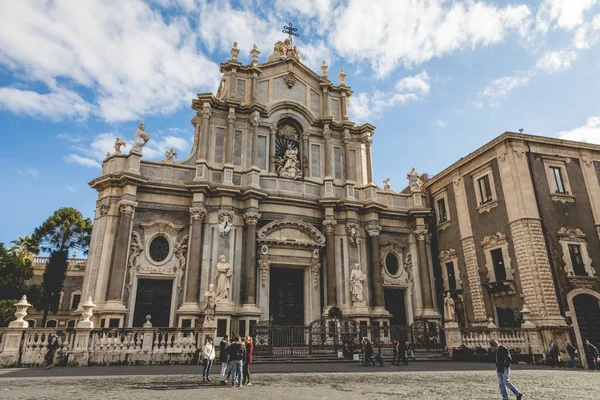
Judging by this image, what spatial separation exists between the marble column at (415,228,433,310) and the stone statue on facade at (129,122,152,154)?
644 inches

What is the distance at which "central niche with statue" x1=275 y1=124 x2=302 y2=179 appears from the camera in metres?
24.2

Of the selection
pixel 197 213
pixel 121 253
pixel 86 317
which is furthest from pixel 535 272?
pixel 121 253

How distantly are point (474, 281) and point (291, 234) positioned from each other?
1009cm

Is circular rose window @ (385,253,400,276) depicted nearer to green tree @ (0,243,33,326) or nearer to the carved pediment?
the carved pediment

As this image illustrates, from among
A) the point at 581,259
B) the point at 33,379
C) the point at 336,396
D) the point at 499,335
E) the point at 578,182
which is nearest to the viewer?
the point at 336,396

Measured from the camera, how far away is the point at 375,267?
74.6ft

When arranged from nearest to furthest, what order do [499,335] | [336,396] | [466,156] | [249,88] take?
[336,396]
[499,335]
[466,156]
[249,88]

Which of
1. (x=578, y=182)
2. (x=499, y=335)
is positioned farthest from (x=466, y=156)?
(x=499, y=335)

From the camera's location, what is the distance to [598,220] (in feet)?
67.3

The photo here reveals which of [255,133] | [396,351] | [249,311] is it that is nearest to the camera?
[396,351]

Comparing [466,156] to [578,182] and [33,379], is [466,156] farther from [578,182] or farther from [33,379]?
[33,379]

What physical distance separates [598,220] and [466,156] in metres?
7.09

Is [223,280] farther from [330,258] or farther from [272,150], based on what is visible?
[272,150]

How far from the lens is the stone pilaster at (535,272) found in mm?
17719
